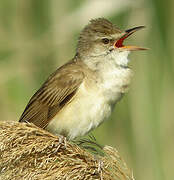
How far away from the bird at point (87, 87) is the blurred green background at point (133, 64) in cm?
62

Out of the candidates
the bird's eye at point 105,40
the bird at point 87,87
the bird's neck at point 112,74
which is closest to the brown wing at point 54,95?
the bird at point 87,87

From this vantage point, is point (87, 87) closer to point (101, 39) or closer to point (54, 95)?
point (54, 95)

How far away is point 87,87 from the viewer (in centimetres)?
312

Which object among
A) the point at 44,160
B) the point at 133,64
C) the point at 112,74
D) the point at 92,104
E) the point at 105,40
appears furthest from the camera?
the point at 133,64

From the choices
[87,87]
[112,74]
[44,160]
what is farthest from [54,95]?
[44,160]

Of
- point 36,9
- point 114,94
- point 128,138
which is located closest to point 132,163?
point 128,138

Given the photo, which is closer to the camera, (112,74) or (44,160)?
(44,160)

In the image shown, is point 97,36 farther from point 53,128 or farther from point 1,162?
point 1,162

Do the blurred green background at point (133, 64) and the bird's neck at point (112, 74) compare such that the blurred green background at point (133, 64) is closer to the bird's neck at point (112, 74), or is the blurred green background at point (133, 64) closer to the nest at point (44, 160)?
the bird's neck at point (112, 74)

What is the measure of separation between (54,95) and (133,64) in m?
1.36

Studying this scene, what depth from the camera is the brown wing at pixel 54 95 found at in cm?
324

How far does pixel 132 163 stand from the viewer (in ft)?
13.2

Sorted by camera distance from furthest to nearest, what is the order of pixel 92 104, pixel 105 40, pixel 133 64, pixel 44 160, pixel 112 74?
pixel 133 64 < pixel 105 40 < pixel 112 74 < pixel 92 104 < pixel 44 160

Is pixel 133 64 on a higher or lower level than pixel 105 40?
lower
